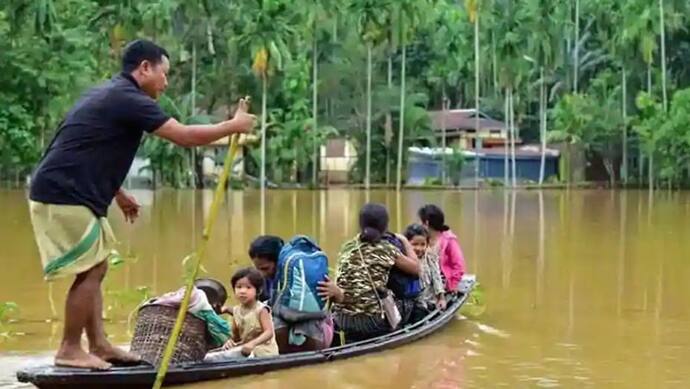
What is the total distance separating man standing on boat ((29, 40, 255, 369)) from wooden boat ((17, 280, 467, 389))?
0.26 metres

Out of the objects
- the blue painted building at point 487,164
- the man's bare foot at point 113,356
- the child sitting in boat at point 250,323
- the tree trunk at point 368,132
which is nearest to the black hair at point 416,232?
the child sitting in boat at point 250,323

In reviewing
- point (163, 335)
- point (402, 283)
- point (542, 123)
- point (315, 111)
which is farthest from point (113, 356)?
point (542, 123)

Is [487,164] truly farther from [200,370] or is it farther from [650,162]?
[200,370]

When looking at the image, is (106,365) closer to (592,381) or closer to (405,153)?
(592,381)

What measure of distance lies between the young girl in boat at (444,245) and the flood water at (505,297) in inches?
16.3

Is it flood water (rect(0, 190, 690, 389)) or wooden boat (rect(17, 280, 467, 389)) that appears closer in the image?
wooden boat (rect(17, 280, 467, 389))

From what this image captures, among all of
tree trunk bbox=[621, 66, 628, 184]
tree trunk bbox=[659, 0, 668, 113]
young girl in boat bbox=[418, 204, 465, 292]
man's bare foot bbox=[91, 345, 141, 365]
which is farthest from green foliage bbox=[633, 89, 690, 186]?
man's bare foot bbox=[91, 345, 141, 365]

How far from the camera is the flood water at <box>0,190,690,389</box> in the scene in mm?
8516

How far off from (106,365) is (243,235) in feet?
45.4

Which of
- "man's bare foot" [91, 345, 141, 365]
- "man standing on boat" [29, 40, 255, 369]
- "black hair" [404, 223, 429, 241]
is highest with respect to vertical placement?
"man standing on boat" [29, 40, 255, 369]

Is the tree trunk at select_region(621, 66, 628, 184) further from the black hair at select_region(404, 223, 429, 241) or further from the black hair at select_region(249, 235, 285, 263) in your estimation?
the black hair at select_region(249, 235, 285, 263)

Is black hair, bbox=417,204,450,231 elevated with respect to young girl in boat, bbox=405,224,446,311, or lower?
elevated

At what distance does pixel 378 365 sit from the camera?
28.0 ft

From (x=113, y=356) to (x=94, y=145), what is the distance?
125 cm
